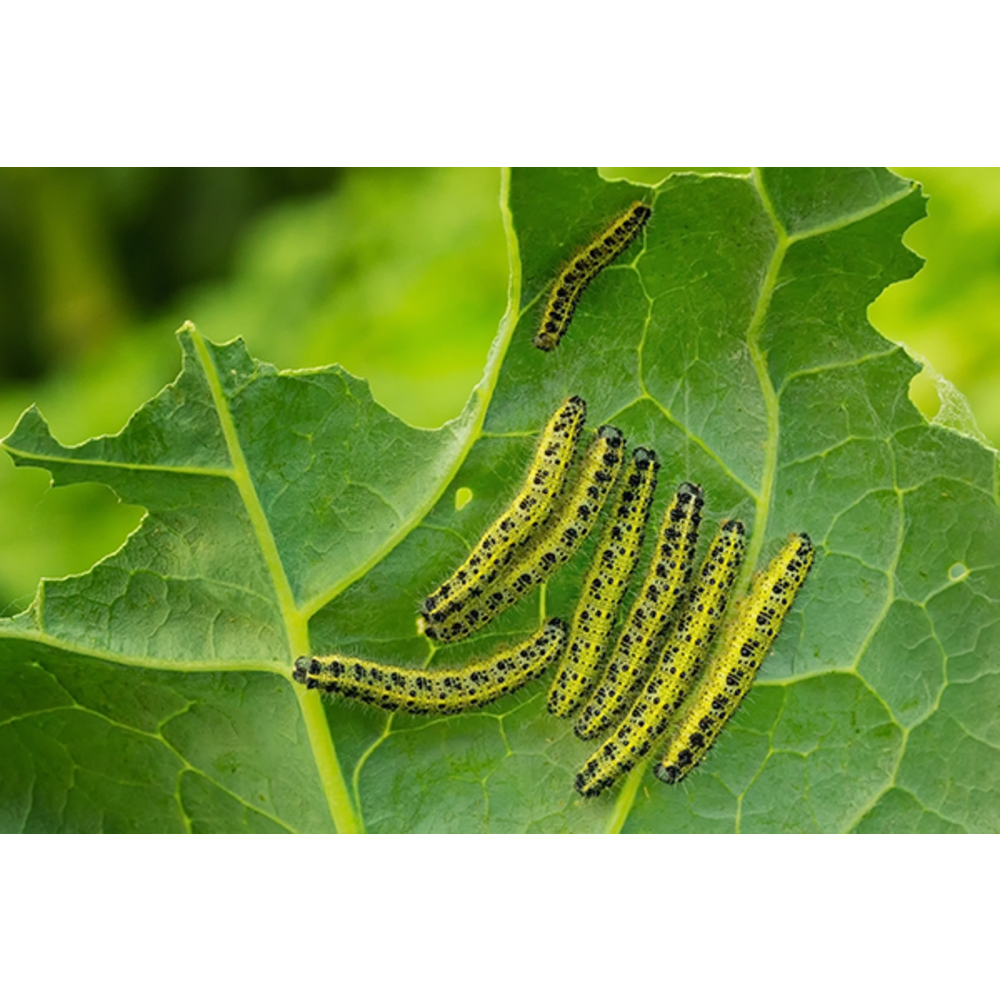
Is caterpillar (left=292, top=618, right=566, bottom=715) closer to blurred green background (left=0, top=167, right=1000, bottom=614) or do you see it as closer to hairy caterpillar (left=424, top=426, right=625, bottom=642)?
hairy caterpillar (left=424, top=426, right=625, bottom=642)

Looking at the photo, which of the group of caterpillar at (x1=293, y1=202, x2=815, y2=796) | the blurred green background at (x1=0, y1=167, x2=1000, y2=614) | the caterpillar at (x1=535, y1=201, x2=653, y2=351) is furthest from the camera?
the blurred green background at (x1=0, y1=167, x2=1000, y2=614)

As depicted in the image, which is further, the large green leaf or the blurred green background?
the blurred green background

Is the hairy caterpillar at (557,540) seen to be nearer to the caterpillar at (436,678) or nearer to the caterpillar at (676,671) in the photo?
the caterpillar at (436,678)

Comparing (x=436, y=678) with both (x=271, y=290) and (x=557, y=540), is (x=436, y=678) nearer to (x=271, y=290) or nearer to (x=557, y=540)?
(x=557, y=540)

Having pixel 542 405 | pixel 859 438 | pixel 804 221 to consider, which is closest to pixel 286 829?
pixel 542 405

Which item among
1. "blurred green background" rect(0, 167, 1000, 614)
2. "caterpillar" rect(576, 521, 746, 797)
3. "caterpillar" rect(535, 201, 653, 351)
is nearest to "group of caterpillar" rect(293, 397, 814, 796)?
"caterpillar" rect(576, 521, 746, 797)

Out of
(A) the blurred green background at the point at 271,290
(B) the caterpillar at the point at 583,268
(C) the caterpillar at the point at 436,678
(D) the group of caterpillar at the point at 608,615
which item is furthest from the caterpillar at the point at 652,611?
(A) the blurred green background at the point at 271,290
